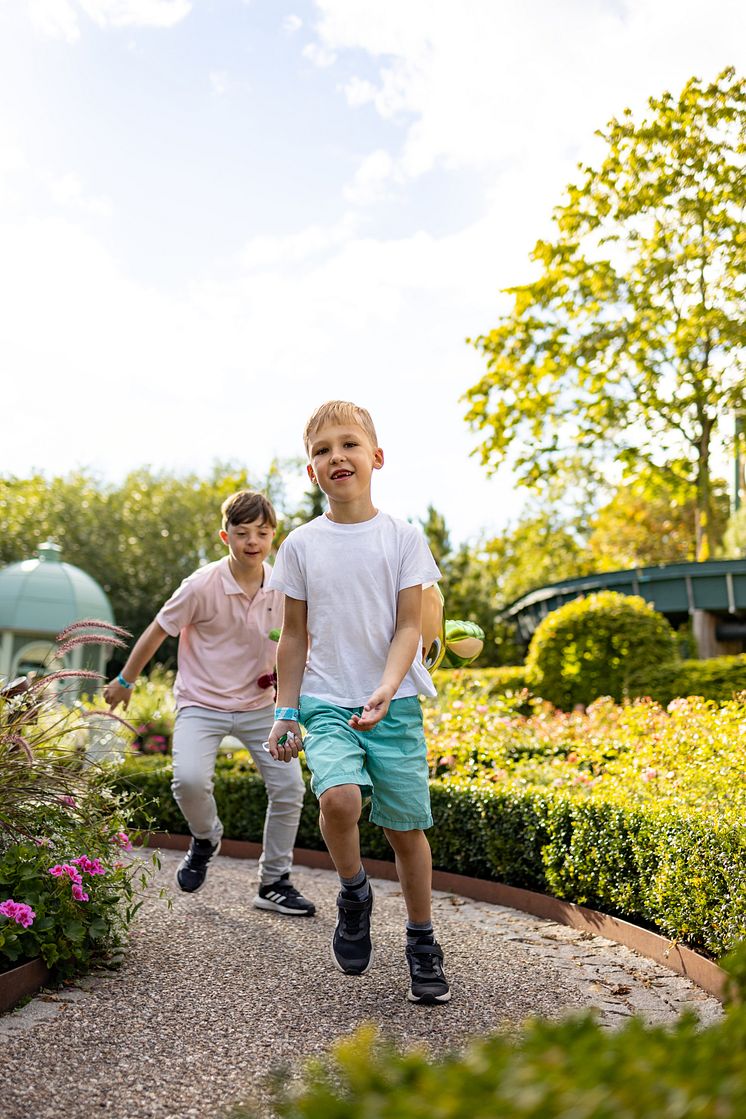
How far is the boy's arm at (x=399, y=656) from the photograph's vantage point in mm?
3170

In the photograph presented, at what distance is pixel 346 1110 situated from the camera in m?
0.88

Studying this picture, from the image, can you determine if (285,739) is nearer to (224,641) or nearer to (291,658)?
(291,658)

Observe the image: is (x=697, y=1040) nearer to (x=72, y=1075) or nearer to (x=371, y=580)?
(x=72, y=1075)

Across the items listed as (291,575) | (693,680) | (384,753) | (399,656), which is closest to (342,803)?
(384,753)

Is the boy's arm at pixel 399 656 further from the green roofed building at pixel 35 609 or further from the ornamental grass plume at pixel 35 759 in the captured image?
the green roofed building at pixel 35 609

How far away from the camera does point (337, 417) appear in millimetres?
3604

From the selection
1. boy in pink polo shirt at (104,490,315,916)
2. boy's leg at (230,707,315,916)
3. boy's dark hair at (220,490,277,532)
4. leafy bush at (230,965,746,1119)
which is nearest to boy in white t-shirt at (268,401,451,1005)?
boy's dark hair at (220,490,277,532)

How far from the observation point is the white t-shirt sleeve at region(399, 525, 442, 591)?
11.7 ft

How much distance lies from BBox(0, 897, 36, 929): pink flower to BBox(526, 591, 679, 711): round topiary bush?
35.9 feet

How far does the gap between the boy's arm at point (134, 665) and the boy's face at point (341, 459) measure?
1.53 metres

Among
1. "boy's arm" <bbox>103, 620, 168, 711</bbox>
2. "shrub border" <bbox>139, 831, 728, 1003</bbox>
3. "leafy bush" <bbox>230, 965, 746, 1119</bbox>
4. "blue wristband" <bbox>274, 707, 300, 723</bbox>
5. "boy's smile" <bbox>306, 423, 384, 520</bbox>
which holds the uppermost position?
"boy's smile" <bbox>306, 423, 384, 520</bbox>

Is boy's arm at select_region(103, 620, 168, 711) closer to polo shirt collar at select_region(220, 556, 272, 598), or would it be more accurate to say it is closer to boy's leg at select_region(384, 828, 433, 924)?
polo shirt collar at select_region(220, 556, 272, 598)

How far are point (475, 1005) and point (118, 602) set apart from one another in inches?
1079

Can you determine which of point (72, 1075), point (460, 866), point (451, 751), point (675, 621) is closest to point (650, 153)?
point (675, 621)
